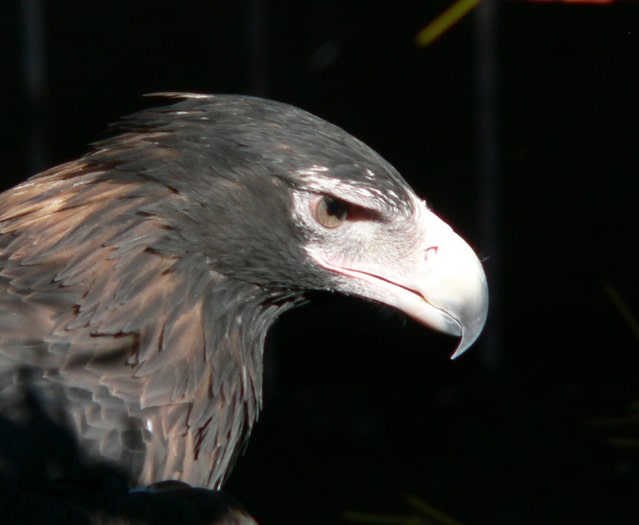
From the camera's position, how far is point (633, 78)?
5250mm

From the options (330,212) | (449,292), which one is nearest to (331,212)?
(330,212)

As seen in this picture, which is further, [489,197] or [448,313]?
[489,197]

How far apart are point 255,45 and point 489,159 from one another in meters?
1.76

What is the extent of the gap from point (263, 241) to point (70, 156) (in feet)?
14.2

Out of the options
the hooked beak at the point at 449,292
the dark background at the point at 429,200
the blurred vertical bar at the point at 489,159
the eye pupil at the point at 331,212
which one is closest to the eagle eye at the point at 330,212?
the eye pupil at the point at 331,212

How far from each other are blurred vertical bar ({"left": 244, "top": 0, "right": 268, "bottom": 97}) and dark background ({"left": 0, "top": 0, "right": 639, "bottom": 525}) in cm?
2

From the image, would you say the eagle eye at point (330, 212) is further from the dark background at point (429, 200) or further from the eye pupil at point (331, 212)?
the dark background at point (429, 200)

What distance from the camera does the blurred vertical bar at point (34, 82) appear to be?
642 centimetres

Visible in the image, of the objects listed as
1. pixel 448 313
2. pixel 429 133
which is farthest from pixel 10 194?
pixel 429 133

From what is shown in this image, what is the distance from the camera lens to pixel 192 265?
2535mm

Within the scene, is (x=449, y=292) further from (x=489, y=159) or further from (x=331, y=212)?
(x=489, y=159)

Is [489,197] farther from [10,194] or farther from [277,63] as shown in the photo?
[10,194]

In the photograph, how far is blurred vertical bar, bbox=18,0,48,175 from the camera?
6422 millimetres

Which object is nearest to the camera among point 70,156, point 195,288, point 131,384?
point 131,384
